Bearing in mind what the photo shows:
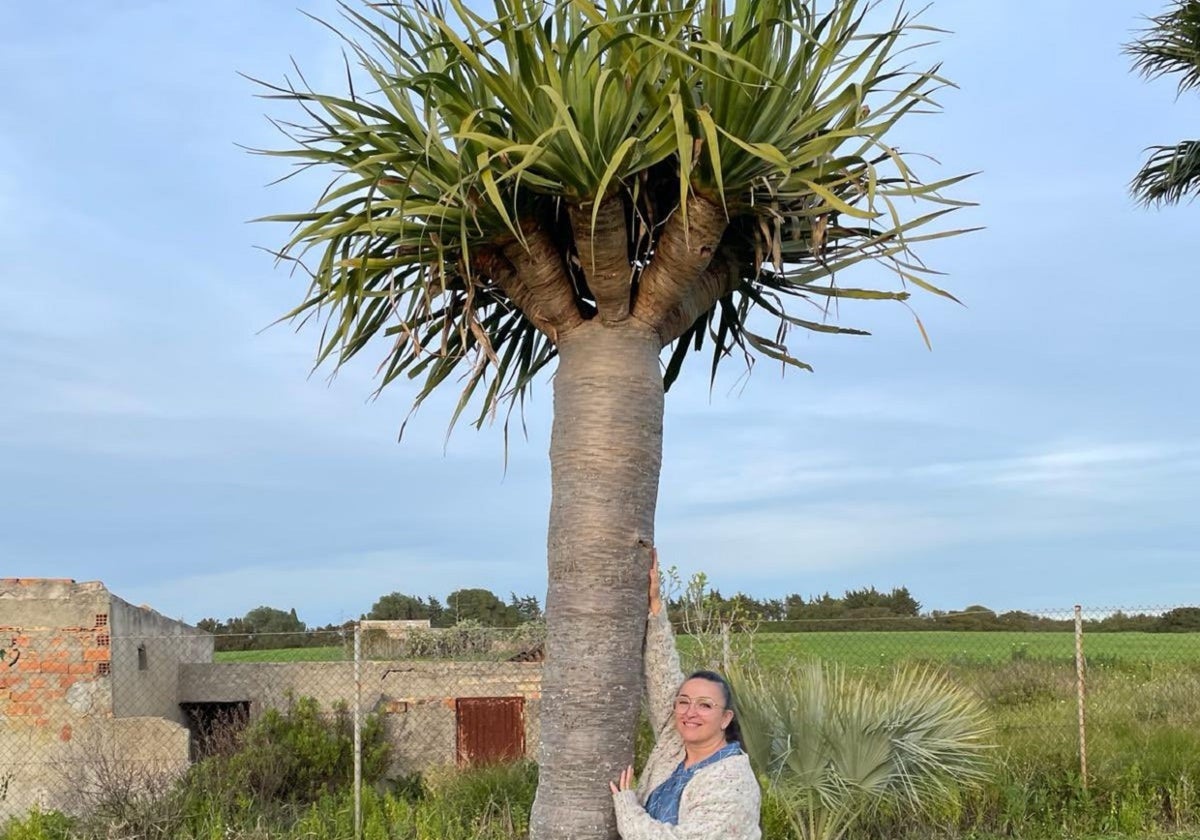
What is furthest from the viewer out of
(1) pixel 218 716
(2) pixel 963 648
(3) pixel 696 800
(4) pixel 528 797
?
→ (2) pixel 963 648

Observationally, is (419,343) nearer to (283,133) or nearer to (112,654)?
(283,133)

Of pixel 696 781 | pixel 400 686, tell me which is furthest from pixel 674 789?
pixel 400 686

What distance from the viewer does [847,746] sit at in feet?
24.2

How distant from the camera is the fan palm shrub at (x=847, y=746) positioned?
284 inches

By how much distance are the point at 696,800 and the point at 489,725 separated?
11820mm

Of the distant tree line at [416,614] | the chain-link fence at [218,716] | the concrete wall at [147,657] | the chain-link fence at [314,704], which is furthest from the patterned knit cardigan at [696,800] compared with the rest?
the distant tree line at [416,614]

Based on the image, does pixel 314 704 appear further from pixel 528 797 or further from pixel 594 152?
pixel 594 152

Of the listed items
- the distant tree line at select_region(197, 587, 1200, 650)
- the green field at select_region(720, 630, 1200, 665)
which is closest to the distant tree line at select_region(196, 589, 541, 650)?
the distant tree line at select_region(197, 587, 1200, 650)

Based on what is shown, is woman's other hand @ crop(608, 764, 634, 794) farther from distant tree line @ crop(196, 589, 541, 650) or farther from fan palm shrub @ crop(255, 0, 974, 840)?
distant tree line @ crop(196, 589, 541, 650)

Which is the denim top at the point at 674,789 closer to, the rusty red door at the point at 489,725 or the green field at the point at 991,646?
the green field at the point at 991,646

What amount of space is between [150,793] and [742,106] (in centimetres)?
693

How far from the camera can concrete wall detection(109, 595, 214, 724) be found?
42.4 ft

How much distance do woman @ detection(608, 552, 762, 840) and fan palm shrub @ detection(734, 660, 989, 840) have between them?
2232mm

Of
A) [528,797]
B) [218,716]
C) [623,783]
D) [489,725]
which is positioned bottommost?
[489,725]
